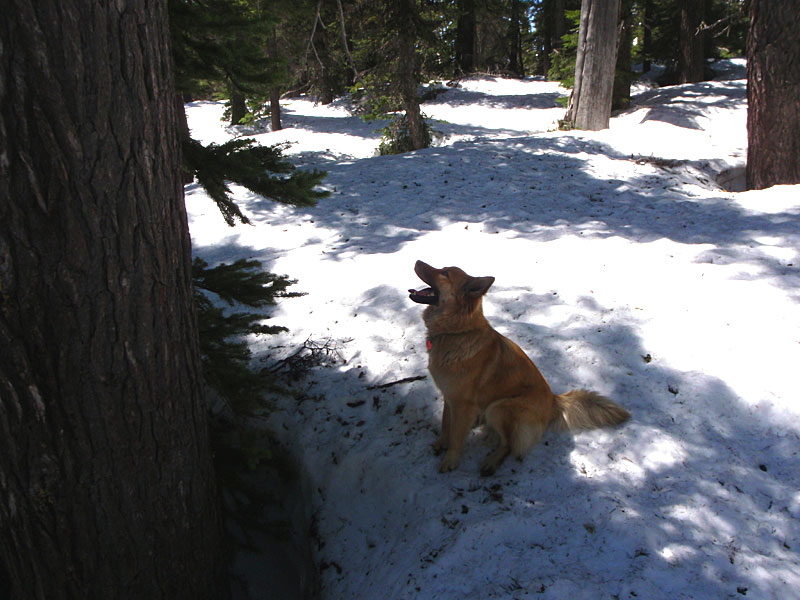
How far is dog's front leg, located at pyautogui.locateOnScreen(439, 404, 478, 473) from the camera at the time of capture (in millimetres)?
A: 3291

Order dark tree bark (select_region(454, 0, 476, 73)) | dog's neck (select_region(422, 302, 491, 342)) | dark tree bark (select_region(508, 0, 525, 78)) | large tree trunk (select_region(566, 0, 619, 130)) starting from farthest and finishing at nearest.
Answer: dark tree bark (select_region(508, 0, 525, 78)), dark tree bark (select_region(454, 0, 476, 73)), large tree trunk (select_region(566, 0, 619, 130)), dog's neck (select_region(422, 302, 491, 342))

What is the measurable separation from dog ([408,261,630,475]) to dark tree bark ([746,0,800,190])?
6465 millimetres

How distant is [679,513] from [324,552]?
209 centimetres

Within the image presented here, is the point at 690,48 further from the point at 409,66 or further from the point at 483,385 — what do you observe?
the point at 483,385

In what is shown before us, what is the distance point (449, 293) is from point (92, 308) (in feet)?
6.82

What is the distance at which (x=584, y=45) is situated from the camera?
11.9 metres

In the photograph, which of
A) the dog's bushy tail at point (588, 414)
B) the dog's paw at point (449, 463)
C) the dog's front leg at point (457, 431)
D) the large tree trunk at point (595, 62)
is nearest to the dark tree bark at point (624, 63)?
the large tree trunk at point (595, 62)

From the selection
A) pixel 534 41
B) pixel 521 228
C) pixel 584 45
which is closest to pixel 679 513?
pixel 521 228

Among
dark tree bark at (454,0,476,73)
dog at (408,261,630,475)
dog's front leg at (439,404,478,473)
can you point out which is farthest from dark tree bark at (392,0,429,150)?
dark tree bark at (454,0,476,73)

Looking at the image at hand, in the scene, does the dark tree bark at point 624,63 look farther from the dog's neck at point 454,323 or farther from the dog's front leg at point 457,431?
the dog's front leg at point 457,431

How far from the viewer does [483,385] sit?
336 centimetres

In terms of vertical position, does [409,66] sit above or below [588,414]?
above

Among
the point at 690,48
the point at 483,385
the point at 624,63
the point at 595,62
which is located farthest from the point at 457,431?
the point at 690,48

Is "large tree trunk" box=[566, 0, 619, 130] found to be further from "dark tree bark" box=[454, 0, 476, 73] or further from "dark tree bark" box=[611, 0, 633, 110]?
"dark tree bark" box=[454, 0, 476, 73]
